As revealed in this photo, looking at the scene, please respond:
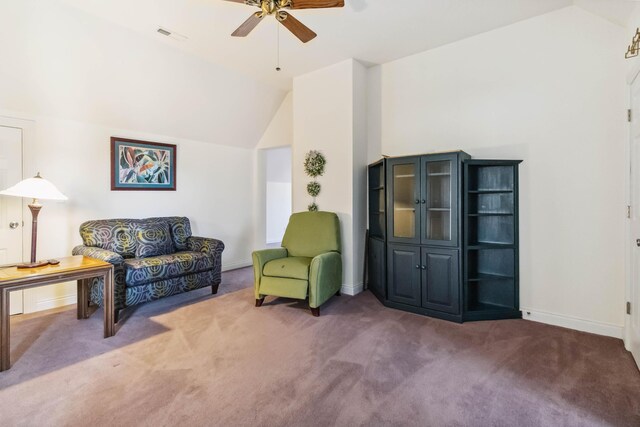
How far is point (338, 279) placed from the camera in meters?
3.56

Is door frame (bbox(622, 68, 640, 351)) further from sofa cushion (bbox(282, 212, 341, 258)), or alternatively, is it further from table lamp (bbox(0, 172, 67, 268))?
table lamp (bbox(0, 172, 67, 268))

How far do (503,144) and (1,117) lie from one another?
16.9 ft

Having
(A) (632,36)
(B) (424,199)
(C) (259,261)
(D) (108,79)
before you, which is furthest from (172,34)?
(A) (632,36)

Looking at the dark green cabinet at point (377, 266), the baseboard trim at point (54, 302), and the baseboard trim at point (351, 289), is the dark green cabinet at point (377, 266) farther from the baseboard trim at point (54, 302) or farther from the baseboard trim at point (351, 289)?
the baseboard trim at point (54, 302)

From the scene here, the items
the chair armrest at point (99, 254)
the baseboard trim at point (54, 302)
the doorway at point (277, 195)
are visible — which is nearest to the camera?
the chair armrest at point (99, 254)

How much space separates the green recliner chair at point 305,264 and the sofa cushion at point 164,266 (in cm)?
75

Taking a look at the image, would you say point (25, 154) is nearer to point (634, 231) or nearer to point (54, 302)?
point (54, 302)

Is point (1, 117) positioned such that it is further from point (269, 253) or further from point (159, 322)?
point (269, 253)

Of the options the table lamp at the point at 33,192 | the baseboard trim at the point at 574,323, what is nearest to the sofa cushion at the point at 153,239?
the table lamp at the point at 33,192

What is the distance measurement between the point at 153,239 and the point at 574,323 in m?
4.54

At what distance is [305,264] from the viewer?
3229 millimetres

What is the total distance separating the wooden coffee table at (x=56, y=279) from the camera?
209cm

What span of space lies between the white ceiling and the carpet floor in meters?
2.75

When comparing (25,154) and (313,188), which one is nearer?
(25,154)
